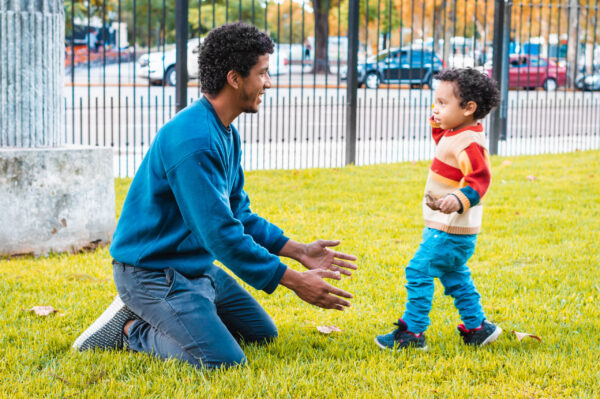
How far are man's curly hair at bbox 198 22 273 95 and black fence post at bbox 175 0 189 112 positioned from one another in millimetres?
5722

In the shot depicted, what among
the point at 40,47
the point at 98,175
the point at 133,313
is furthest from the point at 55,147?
the point at 133,313

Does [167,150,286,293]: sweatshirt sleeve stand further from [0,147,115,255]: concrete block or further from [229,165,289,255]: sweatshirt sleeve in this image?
[0,147,115,255]: concrete block

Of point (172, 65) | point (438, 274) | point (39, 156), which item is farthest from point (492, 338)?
point (172, 65)

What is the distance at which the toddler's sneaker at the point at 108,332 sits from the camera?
11.9ft

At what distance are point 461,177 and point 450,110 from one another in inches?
13.1

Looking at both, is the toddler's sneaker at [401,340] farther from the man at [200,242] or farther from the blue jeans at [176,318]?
the blue jeans at [176,318]

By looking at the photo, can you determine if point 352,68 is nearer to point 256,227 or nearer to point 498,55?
point 498,55

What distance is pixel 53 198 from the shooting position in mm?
5605

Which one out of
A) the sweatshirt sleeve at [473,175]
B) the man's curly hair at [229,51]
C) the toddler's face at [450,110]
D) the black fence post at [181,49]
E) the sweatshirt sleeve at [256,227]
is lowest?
the sweatshirt sleeve at [256,227]

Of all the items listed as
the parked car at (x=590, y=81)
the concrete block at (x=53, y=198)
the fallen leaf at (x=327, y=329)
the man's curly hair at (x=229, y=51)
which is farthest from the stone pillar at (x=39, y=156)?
the parked car at (x=590, y=81)

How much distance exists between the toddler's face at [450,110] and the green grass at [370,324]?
111 centimetres

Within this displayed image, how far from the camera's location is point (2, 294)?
180 inches

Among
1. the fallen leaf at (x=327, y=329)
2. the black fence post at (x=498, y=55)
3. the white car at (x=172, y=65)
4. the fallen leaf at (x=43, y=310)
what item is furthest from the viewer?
the black fence post at (x=498, y=55)

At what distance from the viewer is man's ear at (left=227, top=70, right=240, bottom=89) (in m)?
3.31
